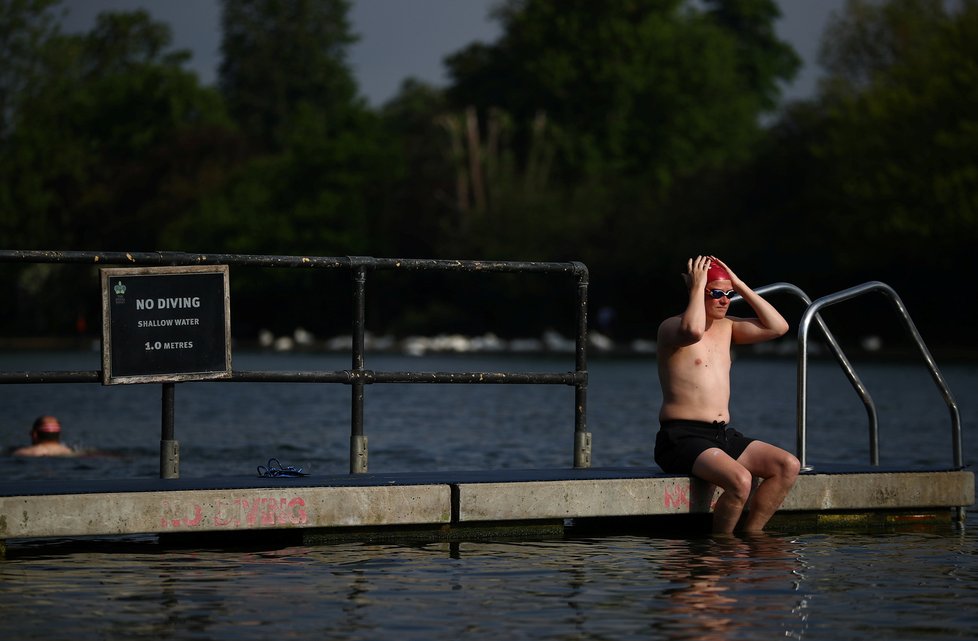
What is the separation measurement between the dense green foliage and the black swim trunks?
1793 inches

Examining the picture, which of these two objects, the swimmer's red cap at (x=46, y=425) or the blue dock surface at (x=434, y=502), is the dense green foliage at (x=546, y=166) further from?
the blue dock surface at (x=434, y=502)

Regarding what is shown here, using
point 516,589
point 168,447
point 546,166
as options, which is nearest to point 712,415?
point 516,589

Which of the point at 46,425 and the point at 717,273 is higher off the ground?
the point at 717,273

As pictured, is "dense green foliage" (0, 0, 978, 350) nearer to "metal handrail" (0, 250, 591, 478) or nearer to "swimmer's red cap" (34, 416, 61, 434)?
"swimmer's red cap" (34, 416, 61, 434)

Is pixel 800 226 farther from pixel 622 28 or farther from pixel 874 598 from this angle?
pixel 874 598

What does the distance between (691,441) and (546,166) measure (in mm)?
64974

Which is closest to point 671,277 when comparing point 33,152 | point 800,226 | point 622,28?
point 800,226

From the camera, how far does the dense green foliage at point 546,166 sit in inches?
2286

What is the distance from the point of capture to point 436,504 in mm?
9711

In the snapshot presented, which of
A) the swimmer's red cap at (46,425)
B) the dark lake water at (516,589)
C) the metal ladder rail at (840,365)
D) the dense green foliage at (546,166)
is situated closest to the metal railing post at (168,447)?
the dark lake water at (516,589)

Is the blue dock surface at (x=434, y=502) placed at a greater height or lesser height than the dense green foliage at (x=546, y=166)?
lesser

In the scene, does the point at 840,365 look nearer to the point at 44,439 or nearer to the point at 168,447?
the point at 168,447

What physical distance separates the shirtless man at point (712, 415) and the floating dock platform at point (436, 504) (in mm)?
171

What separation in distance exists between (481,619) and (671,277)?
5865 cm
